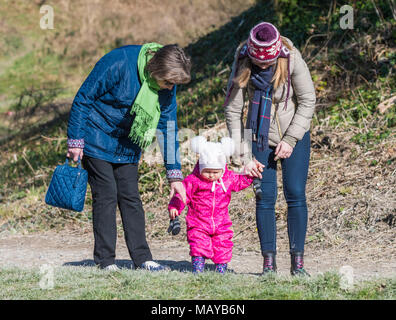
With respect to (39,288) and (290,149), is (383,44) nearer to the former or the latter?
(290,149)

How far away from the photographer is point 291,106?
4.86 m

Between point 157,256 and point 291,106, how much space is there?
110 inches

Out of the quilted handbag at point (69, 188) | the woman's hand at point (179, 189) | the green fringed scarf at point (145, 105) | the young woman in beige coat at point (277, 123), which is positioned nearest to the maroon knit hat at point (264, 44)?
the young woman in beige coat at point (277, 123)

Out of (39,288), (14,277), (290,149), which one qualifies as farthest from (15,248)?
(290,149)

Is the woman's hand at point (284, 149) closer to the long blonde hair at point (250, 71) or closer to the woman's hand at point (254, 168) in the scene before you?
the woman's hand at point (254, 168)

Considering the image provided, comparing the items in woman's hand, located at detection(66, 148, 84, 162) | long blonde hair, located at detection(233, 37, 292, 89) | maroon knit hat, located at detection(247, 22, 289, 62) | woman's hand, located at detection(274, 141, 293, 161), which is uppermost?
maroon knit hat, located at detection(247, 22, 289, 62)

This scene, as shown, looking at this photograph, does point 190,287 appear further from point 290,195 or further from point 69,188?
point 69,188

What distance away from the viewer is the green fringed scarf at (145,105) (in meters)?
5.05

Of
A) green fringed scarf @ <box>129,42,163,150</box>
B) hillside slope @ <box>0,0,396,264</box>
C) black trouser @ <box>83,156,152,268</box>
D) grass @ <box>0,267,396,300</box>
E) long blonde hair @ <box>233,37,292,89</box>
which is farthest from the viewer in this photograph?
hillside slope @ <box>0,0,396,264</box>

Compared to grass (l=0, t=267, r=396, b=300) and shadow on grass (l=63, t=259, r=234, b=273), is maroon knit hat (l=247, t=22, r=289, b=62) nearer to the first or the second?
grass (l=0, t=267, r=396, b=300)

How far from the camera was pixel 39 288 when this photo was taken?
4.60 meters

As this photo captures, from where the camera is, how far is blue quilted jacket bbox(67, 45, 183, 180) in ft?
16.8

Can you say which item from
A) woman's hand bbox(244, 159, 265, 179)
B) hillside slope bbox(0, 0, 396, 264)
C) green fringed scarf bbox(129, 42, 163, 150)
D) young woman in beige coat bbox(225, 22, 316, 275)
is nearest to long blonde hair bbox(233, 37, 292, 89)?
young woman in beige coat bbox(225, 22, 316, 275)

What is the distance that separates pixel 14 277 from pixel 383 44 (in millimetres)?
7774
